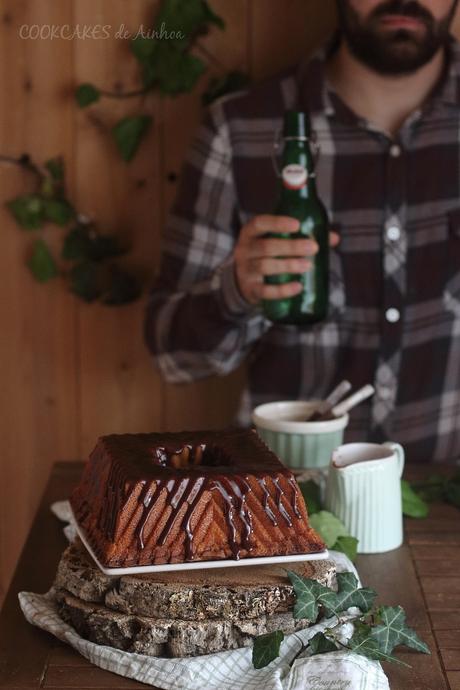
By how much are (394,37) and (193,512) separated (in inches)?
50.5

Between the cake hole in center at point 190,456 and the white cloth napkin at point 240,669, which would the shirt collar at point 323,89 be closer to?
the cake hole in center at point 190,456

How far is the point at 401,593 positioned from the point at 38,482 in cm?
130

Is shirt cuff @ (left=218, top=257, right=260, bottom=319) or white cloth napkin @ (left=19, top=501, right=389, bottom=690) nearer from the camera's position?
white cloth napkin @ (left=19, top=501, right=389, bottom=690)

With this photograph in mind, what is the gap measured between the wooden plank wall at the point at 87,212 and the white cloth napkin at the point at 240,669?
122cm

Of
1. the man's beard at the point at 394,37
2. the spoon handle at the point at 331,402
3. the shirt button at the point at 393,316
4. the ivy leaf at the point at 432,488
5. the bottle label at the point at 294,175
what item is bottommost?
the ivy leaf at the point at 432,488

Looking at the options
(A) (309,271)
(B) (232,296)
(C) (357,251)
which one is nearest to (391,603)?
(A) (309,271)

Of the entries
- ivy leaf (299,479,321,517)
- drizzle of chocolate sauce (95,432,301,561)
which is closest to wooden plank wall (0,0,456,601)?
ivy leaf (299,479,321,517)

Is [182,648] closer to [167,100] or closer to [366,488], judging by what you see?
[366,488]

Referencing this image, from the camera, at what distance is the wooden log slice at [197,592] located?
105cm

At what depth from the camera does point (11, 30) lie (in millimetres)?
2168

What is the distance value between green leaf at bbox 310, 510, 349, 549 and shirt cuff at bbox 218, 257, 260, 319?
62 cm

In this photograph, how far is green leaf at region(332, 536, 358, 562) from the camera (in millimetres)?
1274

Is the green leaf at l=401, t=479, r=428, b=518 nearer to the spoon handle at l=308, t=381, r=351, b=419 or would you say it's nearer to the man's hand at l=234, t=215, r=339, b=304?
the spoon handle at l=308, t=381, r=351, b=419

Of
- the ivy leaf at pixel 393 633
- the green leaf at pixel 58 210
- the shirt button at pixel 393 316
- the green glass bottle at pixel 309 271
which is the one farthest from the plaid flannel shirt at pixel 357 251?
the ivy leaf at pixel 393 633
